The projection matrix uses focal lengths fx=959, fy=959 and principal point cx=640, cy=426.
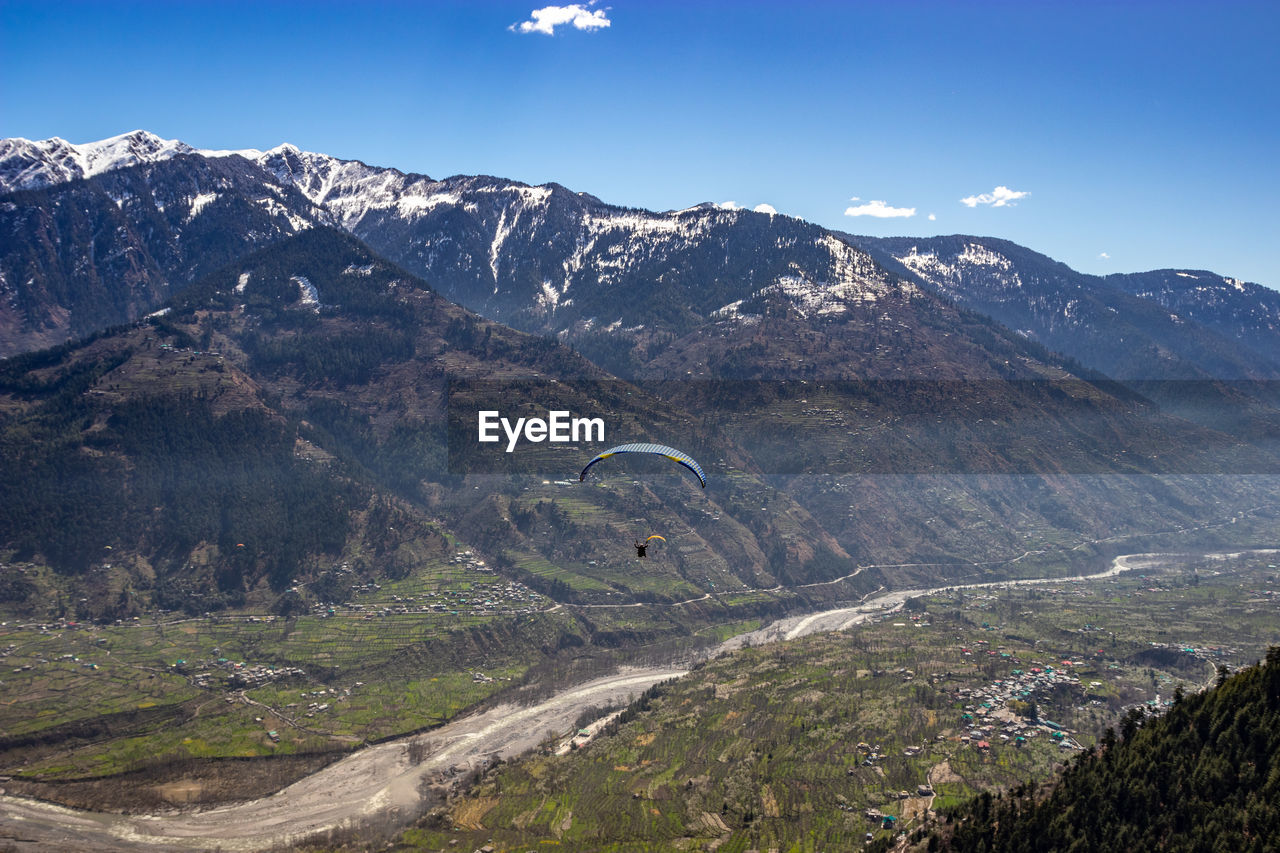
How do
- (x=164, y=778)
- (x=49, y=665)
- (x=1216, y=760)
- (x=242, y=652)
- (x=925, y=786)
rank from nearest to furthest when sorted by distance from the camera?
(x=1216, y=760), (x=925, y=786), (x=164, y=778), (x=49, y=665), (x=242, y=652)

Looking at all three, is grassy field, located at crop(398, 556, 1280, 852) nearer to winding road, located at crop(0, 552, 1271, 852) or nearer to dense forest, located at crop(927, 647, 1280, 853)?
winding road, located at crop(0, 552, 1271, 852)

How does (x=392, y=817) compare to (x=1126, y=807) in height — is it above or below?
below

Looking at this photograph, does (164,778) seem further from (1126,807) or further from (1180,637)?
(1180,637)

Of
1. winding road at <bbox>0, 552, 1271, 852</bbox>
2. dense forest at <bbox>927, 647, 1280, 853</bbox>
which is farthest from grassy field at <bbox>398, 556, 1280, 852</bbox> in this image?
dense forest at <bbox>927, 647, 1280, 853</bbox>

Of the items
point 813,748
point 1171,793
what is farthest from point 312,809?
point 1171,793

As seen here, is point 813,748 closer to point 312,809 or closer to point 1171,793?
point 1171,793

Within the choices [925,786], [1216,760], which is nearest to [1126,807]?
[1216,760]
